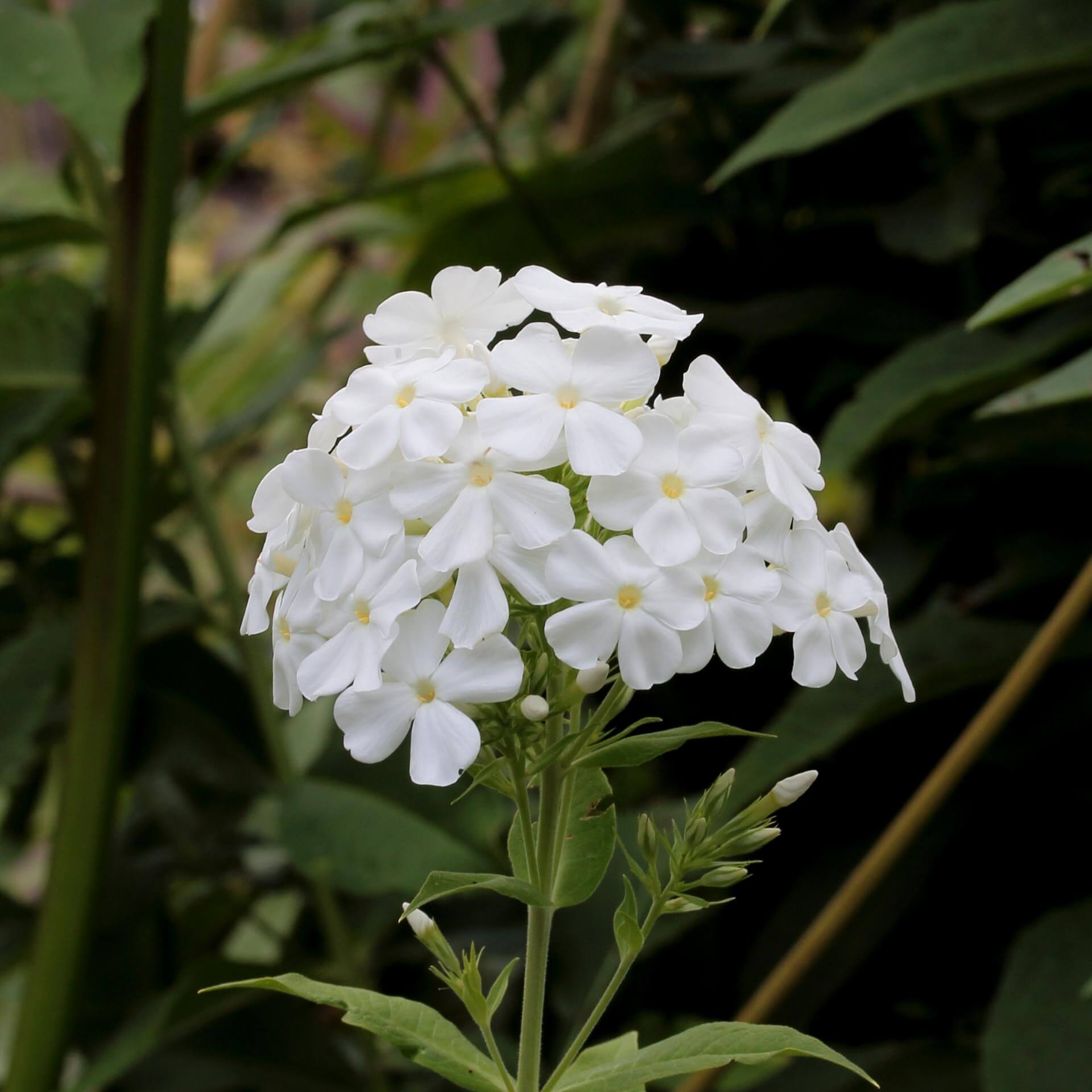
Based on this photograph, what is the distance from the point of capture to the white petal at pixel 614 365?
34 cm

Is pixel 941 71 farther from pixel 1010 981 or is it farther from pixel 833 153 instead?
pixel 1010 981

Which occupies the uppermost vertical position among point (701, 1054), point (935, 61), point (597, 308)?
point (935, 61)

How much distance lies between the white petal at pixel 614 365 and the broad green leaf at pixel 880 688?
33 cm

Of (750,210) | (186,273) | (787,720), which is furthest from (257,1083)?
(186,273)

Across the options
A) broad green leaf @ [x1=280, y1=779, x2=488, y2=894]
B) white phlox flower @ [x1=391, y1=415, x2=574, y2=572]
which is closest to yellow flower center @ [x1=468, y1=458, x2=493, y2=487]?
white phlox flower @ [x1=391, y1=415, x2=574, y2=572]

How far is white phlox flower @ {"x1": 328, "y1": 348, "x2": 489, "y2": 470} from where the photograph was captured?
33cm

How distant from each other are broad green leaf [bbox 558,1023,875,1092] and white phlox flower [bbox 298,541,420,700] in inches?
5.6

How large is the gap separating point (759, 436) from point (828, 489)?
87 centimetres

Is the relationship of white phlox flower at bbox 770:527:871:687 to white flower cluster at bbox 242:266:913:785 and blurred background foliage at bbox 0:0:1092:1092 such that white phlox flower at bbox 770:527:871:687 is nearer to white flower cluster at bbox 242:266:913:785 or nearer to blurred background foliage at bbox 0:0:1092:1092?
white flower cluster at bbox 242:266:913:785

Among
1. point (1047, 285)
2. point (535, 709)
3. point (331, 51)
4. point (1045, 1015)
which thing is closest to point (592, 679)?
point (535, 709)

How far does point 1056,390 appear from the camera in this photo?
0.55 m

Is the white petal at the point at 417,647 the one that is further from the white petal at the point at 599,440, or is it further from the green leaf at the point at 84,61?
the green leaf at the point at 84,61

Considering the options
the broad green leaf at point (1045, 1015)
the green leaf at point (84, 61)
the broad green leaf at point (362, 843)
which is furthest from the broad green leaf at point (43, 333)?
the broad green leaf at point (1045, 1015)

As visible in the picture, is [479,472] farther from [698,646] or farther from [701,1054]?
[701,1054]
